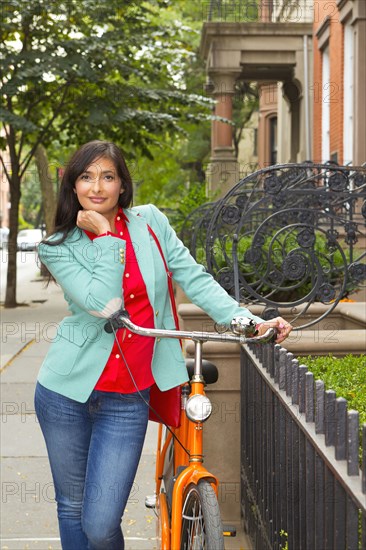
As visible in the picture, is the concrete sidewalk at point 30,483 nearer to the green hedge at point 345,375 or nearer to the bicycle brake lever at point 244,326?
the green hedge at point 345,375

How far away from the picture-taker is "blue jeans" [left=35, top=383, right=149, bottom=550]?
329 cm

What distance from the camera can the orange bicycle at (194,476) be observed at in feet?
10.0

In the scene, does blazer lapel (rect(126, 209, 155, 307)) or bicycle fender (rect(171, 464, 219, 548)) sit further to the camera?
blazer lapel (rect(126, 209, 155, 307))

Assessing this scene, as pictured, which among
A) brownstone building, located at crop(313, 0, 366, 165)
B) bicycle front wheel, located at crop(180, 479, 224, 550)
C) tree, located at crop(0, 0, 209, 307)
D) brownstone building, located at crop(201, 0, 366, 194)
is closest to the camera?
bicycle front wheel, located at crop(180, 479, 224, 550)

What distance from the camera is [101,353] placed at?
3340 millimetres

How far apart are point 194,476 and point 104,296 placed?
0.70m

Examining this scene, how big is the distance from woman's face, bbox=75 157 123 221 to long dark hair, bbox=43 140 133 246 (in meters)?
0.02

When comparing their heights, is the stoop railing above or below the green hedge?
below

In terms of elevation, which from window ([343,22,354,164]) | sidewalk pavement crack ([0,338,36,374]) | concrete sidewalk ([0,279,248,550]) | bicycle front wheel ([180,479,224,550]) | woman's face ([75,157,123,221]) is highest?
window ([343,22,354,164])

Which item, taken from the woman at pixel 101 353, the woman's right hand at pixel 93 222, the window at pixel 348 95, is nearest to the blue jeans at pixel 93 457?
the woman at pixel 101 353

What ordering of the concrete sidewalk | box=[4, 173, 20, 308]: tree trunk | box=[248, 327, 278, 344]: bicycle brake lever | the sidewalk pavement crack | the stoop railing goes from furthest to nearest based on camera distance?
box=[4, 173, 20, 308]: tree trunk
the sidewalk pavement crack
the concrete sidewalk
box=[248, 327, 278, 344]: bicycle brake lever
the stoop railing

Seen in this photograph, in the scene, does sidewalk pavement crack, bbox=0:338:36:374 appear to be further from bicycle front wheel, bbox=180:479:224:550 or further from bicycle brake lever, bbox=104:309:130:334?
bicycle brake lever, bbox=104:309:130:334

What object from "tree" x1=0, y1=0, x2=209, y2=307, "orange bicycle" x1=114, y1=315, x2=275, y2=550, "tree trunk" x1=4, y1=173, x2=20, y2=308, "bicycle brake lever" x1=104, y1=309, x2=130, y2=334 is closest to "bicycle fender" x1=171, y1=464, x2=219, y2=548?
"orange bicycle" x1=114, y1=315, x2=275, y2=550

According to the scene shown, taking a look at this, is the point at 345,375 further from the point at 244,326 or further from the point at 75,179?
the point at 75,179
